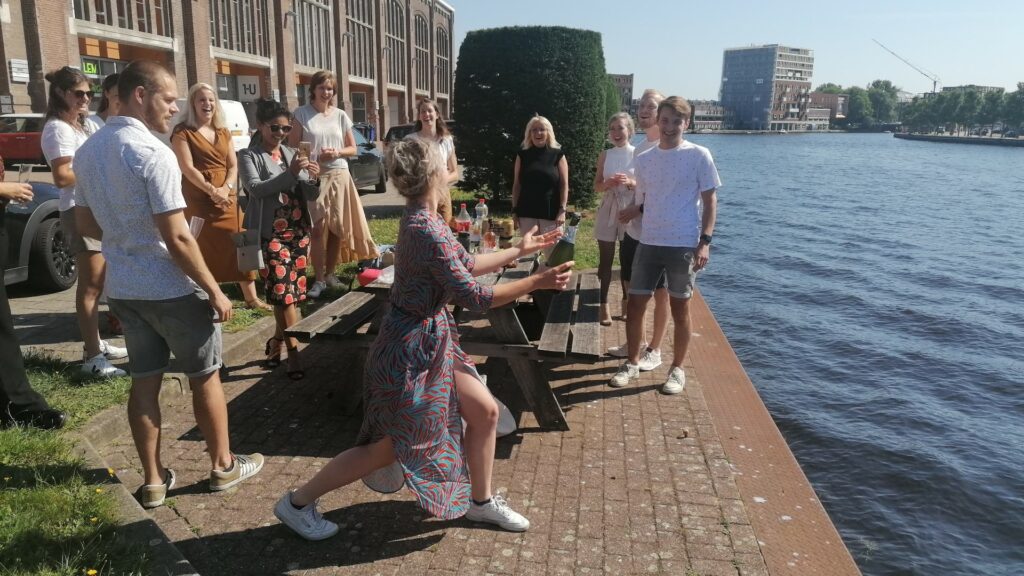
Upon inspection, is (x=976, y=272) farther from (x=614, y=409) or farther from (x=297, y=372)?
(x=297, y=372)

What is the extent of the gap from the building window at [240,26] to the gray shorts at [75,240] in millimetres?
29602

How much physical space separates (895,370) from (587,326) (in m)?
4.88

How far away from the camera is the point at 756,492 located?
3.94m

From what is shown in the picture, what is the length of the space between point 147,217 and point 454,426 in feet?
5.31

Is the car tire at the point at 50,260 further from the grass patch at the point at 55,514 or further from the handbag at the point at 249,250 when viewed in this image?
Result: the grass patch at the point at 55,514

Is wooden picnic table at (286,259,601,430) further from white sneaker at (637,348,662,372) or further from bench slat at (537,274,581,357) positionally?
white sneaker at (637,348,662,372)

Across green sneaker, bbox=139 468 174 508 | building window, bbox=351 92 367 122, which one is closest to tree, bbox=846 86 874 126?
building window, bbox=351 92 367 122

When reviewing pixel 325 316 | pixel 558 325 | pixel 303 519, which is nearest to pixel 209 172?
pixel 325 316

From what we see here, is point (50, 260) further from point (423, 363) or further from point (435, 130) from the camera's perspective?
point (423, 363)

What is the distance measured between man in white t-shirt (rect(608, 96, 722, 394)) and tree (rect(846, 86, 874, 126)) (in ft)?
654

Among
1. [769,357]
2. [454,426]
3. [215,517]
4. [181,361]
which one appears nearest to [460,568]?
[454,426]

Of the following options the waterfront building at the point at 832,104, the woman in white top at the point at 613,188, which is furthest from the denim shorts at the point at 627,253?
the waterfront building at the point at 832,104

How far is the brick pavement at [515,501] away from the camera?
10.5 feet

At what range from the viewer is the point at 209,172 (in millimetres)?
5695
